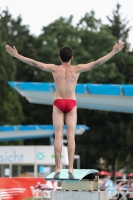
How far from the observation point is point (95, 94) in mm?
31078

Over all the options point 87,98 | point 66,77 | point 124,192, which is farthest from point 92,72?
point 66,77

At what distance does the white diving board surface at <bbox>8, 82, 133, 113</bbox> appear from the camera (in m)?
29.7

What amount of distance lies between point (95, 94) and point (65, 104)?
19972mm

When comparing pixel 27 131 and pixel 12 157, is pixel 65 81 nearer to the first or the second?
pixel 12 157

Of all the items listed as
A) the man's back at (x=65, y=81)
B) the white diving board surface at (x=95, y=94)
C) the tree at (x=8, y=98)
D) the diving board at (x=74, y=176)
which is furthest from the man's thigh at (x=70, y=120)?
the tree at (x=8, y=98)

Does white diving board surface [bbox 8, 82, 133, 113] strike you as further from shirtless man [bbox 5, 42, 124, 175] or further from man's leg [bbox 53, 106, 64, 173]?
man's leg [bbox 53, 106, 64, 173]

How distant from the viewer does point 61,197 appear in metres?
11.0

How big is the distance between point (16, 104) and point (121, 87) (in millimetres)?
33494

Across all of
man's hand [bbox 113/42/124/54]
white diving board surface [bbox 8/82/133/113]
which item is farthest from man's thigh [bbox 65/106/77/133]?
white diving board surface [bbox 8/82/133/113]

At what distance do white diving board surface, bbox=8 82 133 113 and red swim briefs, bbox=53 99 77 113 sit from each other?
57.8 feet

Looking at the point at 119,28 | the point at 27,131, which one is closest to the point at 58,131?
the point at 27,131

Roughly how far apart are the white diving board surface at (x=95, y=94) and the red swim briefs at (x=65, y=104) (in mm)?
17606

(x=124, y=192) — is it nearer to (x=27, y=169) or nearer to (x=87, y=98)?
(x=87, y=98)

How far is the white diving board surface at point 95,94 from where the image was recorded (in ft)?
97.5
